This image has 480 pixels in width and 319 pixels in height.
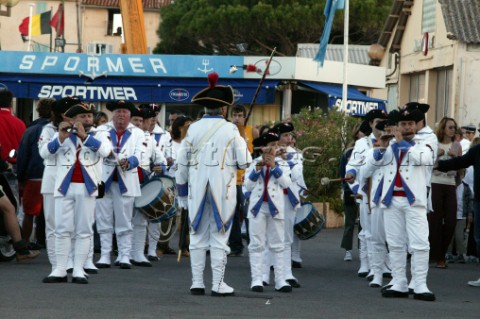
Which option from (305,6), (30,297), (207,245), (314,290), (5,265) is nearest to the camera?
(30,297)

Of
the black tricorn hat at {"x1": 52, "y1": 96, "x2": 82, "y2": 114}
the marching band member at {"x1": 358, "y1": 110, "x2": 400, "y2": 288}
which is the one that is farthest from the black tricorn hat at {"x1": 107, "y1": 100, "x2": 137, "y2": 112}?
the marching band member at {"x1": 358, "y1": 110, "x2": 400, "y2": 288}

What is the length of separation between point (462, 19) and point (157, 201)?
58.7 feet

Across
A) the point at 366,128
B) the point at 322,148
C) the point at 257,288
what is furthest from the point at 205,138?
the point at 322,148

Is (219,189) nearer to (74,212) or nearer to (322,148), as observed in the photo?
(74,212)

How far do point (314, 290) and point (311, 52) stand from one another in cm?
3355

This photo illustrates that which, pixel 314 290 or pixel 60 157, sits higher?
pixel 60 157

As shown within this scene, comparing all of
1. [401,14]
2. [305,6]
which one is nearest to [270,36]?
[305,6]

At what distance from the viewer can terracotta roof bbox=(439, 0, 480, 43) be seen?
30875 millimetres

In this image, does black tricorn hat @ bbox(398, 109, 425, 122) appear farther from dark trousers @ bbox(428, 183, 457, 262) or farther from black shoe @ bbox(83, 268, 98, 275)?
dark trousers @ bbox(428, 183, 457, 262)

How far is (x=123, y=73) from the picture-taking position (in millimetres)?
31047

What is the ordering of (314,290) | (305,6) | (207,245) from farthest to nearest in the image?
1. (305,6)
2. (314,290)
3. (207,245)

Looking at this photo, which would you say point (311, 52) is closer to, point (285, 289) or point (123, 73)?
point (123, 73)

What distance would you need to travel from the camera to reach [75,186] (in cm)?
1270

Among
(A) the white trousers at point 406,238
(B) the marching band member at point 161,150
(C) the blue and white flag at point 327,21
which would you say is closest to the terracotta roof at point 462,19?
(C) the blue and white flag at point 327,21
